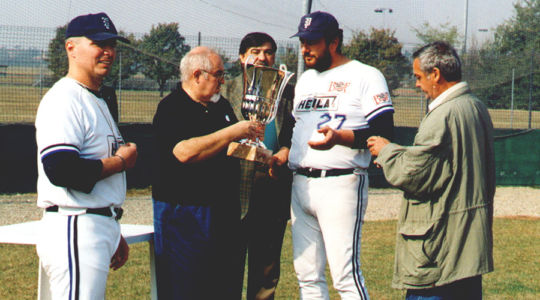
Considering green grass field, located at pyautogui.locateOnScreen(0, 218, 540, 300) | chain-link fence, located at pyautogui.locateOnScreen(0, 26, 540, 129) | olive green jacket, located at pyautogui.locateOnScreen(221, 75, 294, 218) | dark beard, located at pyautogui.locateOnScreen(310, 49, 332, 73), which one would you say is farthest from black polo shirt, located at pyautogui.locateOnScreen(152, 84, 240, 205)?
chain-link fence, located at pyautogui.locateOnScreen(0, 26, 540, 129)

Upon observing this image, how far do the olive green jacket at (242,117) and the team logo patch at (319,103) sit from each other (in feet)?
0.94

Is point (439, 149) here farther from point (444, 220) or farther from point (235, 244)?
point (235, 244)

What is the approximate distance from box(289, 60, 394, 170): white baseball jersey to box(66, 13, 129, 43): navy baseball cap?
1.38 meters

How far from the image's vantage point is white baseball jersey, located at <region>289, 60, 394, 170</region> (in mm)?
3967

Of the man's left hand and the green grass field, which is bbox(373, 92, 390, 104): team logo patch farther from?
the green grass field

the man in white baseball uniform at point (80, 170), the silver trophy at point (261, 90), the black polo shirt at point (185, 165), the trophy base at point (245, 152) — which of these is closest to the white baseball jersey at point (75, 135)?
the man in white baseball uniform at point (80, 170)

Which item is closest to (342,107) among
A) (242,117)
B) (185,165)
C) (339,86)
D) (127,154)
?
(339,86)

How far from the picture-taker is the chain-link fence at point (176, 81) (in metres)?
11.2

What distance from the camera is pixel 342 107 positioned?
13.1 feet

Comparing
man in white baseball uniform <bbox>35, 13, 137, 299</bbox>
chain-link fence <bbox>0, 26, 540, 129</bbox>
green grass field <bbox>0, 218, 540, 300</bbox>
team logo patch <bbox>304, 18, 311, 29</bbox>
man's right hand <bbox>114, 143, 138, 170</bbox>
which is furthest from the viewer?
chain-link fence <bbox>0, 26, 540, 129</bbox>

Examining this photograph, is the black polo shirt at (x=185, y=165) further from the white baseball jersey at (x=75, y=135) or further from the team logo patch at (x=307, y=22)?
the team logo patch at (x=307, y=22)

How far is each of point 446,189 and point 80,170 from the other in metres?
1.81

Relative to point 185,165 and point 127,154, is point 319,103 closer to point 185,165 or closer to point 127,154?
point 185,165

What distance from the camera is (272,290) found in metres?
4.48
